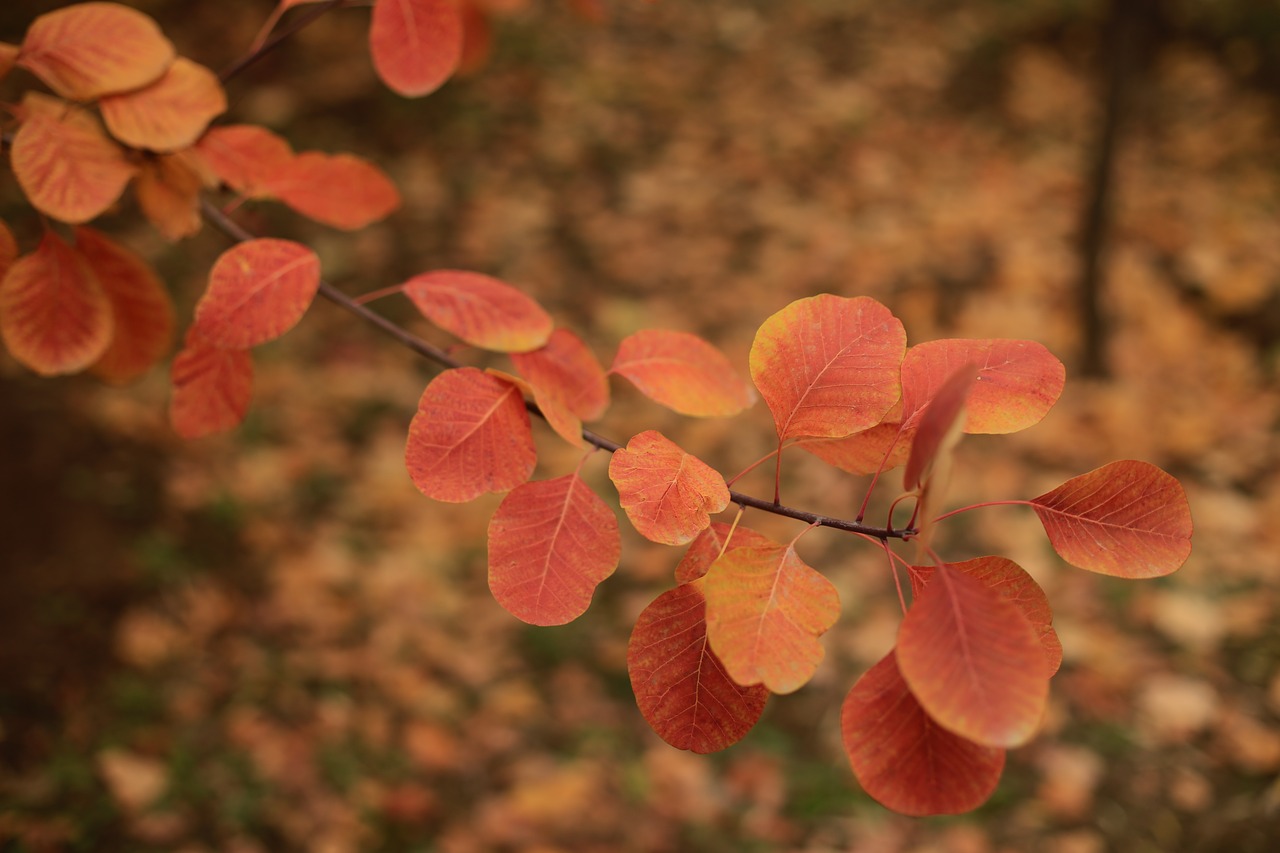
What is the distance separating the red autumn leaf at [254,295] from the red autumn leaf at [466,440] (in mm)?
135

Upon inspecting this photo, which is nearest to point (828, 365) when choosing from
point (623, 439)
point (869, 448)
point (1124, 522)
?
point (869, 448)

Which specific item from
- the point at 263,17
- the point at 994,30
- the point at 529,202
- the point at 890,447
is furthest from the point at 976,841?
the point at 263,17

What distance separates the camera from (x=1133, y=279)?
108 inches

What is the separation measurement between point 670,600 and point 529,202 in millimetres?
2785

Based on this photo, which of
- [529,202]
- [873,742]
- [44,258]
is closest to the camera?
[873,742]

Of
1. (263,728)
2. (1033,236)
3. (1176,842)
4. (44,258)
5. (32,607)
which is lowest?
(1176,842)

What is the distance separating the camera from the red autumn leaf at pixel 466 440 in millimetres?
549

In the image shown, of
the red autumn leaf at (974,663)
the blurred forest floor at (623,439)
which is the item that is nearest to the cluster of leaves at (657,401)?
the red autumn leaf at (974,663)

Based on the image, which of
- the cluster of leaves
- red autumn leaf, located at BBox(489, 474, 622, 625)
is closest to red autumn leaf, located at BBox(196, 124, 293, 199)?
the cluster of leaves

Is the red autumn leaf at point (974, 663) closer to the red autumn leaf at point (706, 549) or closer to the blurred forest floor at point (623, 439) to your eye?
the red autumn leaf at point (706, 549)

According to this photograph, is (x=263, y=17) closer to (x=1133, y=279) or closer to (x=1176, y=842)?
(x=1133, y=279)

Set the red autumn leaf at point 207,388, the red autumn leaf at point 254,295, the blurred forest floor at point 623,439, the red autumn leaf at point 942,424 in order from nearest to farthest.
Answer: the red autumn leaf at point 942,424 < the red autumn leaf at point 254,295 < the red autumn leaf at point 207,388 < the blurred forest floor at point 623,439

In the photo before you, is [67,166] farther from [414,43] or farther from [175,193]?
[414,43]

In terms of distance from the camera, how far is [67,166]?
658 mm
